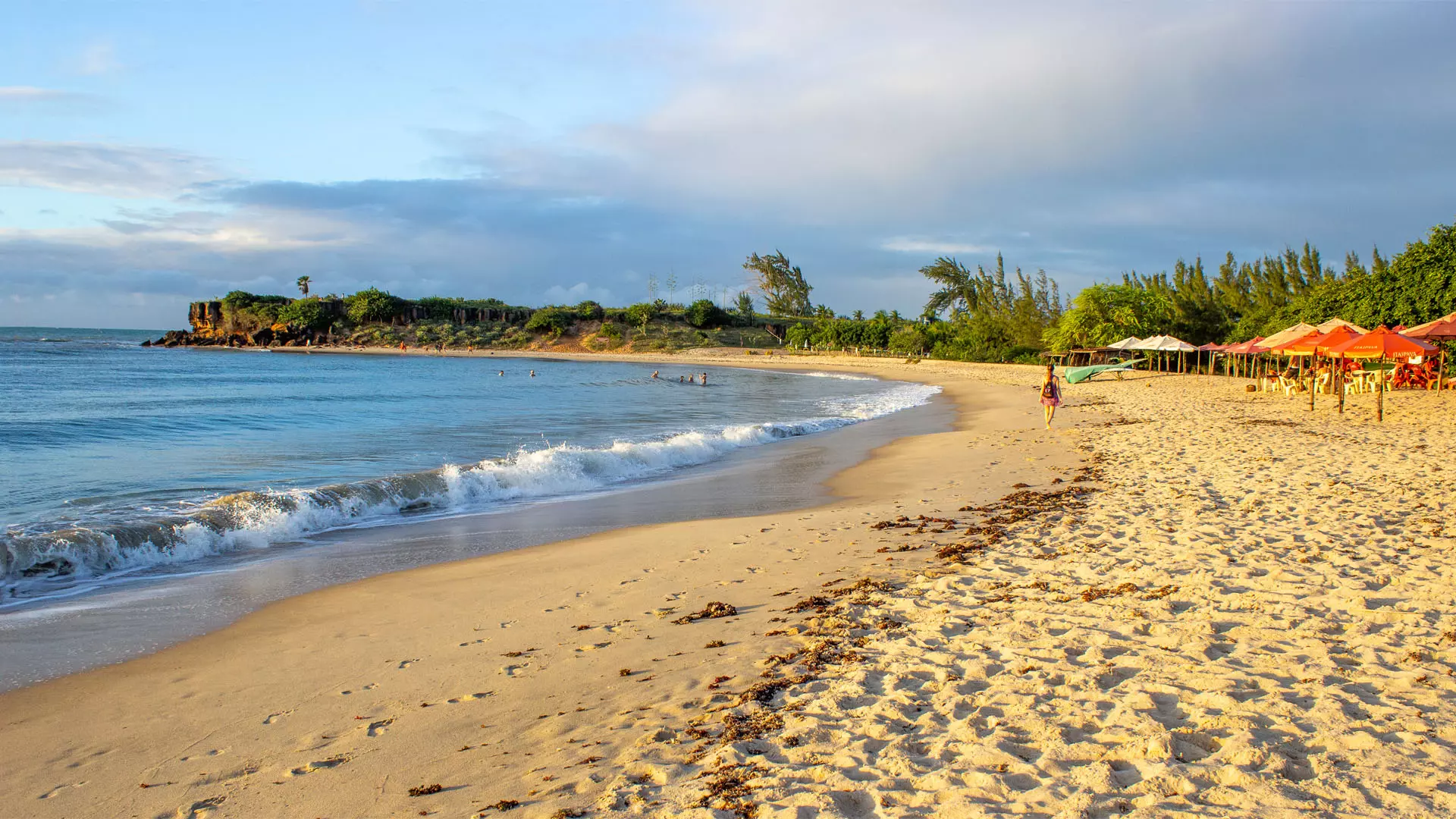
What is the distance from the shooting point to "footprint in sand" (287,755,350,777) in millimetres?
3600

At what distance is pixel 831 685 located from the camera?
13.6 feet

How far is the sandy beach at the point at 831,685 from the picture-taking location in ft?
10.4

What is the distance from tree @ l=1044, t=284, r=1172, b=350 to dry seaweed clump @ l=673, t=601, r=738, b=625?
51.5 meters

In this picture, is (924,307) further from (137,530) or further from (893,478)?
(137,530)

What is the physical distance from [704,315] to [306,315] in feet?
178

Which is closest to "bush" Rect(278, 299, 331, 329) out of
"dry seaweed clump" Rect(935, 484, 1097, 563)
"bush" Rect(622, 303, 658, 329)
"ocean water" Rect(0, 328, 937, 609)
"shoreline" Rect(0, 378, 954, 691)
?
"bush" Rect(622, 303, 658, 329)

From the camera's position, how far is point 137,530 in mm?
8320

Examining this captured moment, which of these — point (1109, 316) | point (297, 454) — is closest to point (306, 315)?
point (1109, 316)

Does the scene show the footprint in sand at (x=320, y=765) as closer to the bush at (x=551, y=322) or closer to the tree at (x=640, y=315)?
the tree at (x=640, y=315)

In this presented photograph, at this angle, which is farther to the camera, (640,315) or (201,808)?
(640,315)

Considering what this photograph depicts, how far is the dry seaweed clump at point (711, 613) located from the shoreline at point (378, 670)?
4.2 inches

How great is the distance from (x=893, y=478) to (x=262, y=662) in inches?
351

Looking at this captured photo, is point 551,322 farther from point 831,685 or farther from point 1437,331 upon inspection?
point 831,685

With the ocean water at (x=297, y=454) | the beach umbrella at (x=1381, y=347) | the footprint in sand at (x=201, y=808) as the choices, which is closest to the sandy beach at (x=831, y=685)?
the footprint in sand at (x=201, y=808)
